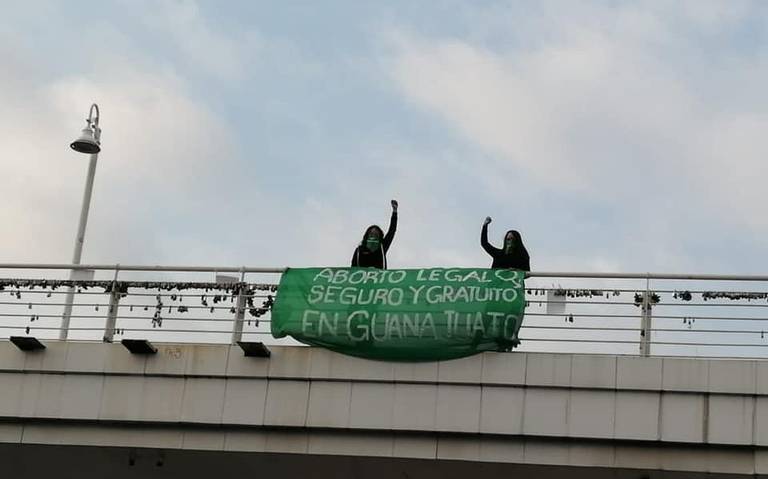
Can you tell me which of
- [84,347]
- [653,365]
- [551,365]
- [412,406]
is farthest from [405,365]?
[84,347]

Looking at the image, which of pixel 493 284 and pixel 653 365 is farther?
pixel 493 284

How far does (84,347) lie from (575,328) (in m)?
5.86

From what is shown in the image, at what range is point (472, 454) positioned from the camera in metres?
15.3

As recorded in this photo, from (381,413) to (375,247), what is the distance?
2.47 meters

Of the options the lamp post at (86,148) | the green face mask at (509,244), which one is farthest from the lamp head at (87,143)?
the green face mask at (509,244)

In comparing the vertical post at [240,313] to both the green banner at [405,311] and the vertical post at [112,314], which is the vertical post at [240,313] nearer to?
the green banner at [405,311]

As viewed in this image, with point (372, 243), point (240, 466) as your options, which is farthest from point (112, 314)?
point (372, 243)

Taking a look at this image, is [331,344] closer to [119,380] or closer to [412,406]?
[412,406]

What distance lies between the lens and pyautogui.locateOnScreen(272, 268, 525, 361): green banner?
1573 cm

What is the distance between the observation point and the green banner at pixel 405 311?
15.7 metres

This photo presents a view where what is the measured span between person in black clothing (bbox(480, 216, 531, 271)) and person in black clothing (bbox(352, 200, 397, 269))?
1251mm

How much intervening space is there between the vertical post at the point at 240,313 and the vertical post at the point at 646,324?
186 inches

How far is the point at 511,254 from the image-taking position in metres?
16.6

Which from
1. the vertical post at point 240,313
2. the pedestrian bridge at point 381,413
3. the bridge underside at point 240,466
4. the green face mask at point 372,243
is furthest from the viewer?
the green face mask at point 372,243
